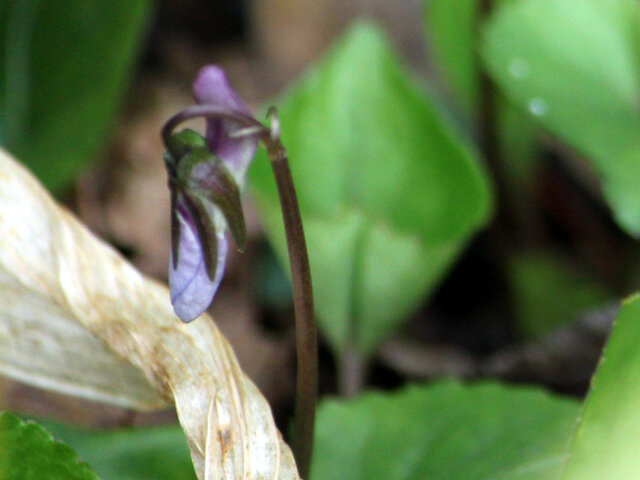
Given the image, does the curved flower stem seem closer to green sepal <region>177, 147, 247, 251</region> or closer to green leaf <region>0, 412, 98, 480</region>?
green sepal <region>177, 147, 247, 251</region>

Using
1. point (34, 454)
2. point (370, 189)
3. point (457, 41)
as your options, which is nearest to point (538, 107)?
point (370, 189)

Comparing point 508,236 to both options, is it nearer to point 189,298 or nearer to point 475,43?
point 475,43

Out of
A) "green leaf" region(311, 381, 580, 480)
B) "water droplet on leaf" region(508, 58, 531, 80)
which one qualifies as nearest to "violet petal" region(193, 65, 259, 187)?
"green leaf" region(311, 381, 580, 480)

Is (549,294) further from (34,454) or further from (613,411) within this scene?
(34,454)

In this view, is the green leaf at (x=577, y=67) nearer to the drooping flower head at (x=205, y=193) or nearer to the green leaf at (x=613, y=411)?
the green leaf at (x=613, y=411)

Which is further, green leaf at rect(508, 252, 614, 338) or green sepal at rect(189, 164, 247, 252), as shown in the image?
green leaf at rect(508, 252, 614, 338)

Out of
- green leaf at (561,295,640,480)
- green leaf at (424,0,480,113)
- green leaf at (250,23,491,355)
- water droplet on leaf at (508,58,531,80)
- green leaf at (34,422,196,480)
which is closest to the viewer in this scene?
green leaf at (561,295,640,480)

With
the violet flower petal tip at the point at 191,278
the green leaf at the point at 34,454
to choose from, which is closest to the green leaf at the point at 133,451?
the green leaf at the point at 34,454
